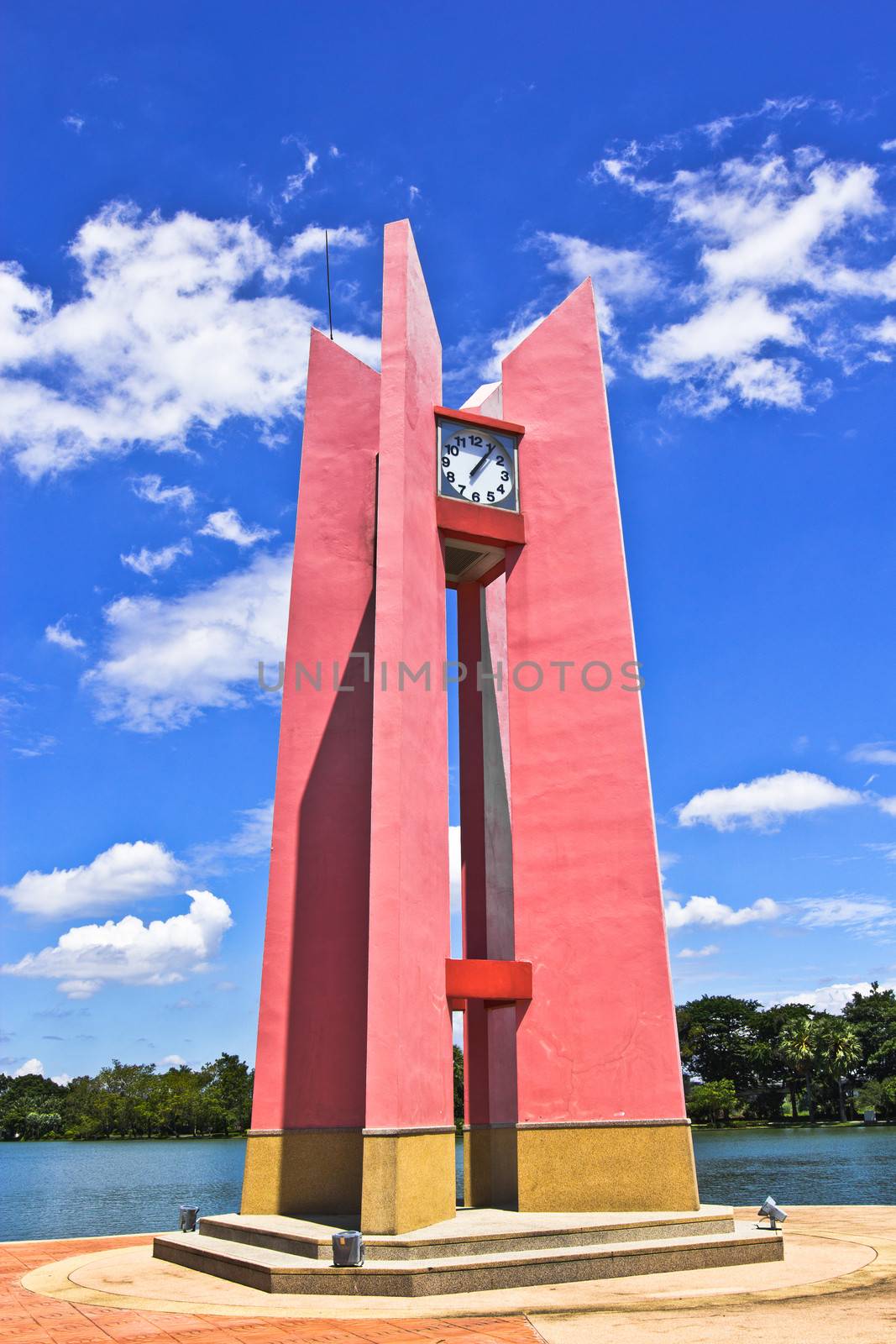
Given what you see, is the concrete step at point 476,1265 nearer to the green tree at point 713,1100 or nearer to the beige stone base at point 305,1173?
the beige stone base at point 305,1173

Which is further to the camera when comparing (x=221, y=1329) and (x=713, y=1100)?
(x=713, y=1100)

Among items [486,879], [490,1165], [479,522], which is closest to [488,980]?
[486,879]

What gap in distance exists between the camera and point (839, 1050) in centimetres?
5381

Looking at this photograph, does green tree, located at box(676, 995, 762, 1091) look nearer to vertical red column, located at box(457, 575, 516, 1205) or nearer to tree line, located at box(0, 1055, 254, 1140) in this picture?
tree line, located at box(0, 1055, 254, 1140)

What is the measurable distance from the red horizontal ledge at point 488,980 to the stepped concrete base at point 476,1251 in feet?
7.75

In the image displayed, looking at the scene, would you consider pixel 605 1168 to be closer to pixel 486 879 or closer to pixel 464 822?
pixel 486 879

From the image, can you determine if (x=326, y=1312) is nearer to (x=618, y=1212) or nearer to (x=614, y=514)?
(x=618, y=1212)

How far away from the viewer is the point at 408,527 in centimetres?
1250

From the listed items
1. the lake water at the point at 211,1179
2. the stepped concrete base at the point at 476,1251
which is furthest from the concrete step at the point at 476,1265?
the lake water at the point at 211,1179

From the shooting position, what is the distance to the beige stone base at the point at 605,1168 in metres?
11.6

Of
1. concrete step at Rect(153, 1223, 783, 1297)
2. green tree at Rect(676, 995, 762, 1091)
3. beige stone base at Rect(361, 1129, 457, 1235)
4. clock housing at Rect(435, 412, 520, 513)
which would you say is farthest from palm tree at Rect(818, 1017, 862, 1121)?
beige stone base at Rect(361, 1129, 457, 1235)

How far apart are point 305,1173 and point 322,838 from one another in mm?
4104

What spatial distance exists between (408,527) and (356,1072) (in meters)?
6.77

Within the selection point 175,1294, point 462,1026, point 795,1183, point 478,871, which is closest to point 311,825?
point 478,871
